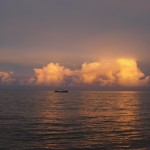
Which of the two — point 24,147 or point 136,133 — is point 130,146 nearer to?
point 136,133

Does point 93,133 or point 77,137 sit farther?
point 93,133

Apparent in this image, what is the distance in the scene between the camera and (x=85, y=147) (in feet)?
106


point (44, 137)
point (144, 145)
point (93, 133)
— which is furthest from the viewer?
point (93, 133)

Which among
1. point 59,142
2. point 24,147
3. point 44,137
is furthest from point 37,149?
point 44,137

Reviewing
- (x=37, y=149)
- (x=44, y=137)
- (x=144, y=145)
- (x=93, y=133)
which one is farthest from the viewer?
(x=93, y=133)

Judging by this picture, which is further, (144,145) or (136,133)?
(136,133)

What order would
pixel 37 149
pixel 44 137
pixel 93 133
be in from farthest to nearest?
pixel 93 133, pixel 44 137, pixel 37 149

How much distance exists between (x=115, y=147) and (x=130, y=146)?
1.83 metres

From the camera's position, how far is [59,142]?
34688mm

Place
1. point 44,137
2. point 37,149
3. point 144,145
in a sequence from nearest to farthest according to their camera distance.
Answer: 1. point 37,149
2. point 144,145
3. point 44,137

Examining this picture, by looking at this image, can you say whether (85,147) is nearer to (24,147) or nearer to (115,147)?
(115,147)

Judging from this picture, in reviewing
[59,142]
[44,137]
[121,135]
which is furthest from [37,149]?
[121,135]

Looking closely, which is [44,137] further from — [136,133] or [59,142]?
[136,133]

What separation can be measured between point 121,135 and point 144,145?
6.60 meters
